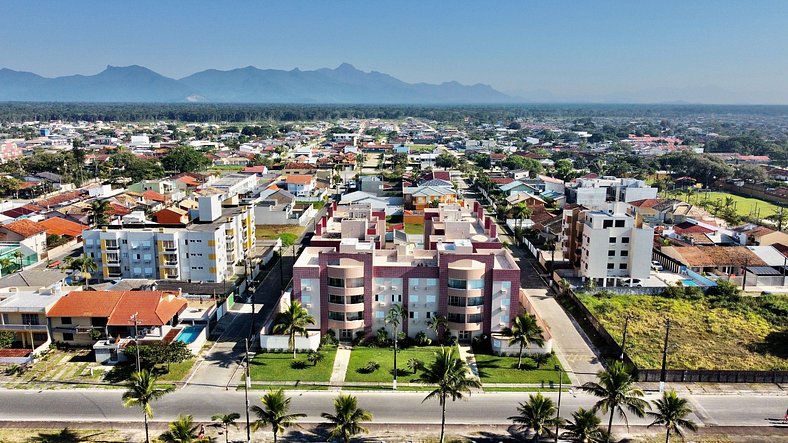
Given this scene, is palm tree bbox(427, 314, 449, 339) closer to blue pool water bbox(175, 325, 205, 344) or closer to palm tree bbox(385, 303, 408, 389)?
palm tree bbox(385, 303, 408, 389)

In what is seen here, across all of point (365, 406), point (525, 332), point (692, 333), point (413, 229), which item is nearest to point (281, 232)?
point (413, 229)

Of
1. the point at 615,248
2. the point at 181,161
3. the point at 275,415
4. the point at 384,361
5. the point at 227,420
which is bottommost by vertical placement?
the point at 384,361

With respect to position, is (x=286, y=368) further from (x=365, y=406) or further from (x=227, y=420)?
(x=227, y=420)

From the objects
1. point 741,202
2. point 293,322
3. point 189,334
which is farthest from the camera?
point 741,202

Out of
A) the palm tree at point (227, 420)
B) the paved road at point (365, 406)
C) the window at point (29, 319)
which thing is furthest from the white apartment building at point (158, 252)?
the palm tree at point (227, 420)

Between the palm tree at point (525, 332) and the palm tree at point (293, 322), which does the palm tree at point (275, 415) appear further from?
the palm tree at point (525, 332)

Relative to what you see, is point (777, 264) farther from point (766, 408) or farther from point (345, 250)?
point (345, 250)

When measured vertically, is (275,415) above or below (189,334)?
above
